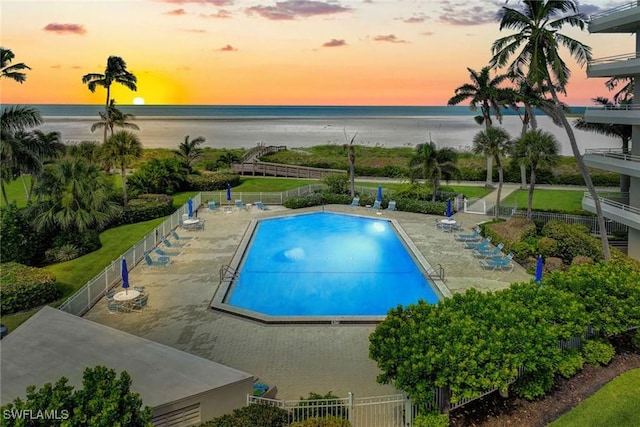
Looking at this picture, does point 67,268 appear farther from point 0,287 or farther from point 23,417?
point 23,417

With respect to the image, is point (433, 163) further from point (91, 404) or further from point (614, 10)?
point (91, 404)

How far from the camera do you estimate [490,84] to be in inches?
1511

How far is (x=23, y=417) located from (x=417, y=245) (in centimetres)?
2038

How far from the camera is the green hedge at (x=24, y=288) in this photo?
16750mm

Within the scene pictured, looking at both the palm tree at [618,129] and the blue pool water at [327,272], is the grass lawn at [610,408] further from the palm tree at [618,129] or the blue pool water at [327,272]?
the palm tree at [618,129]

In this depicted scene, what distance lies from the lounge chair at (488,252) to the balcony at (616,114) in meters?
→ 7.08

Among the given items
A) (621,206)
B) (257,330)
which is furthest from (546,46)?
(257,330)

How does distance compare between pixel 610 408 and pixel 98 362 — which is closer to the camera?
pixel 610 408

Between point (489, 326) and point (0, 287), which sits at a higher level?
point (489, 326)

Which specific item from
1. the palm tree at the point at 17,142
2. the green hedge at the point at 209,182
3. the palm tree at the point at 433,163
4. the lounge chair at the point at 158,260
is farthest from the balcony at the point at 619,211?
the green hedge at the point at 209,182

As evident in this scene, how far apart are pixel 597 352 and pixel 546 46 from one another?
1343 centimetres

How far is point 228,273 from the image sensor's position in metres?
21.1

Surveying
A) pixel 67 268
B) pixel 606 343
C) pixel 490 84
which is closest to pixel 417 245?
pixel 606 343

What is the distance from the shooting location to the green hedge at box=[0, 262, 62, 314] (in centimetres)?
1675
